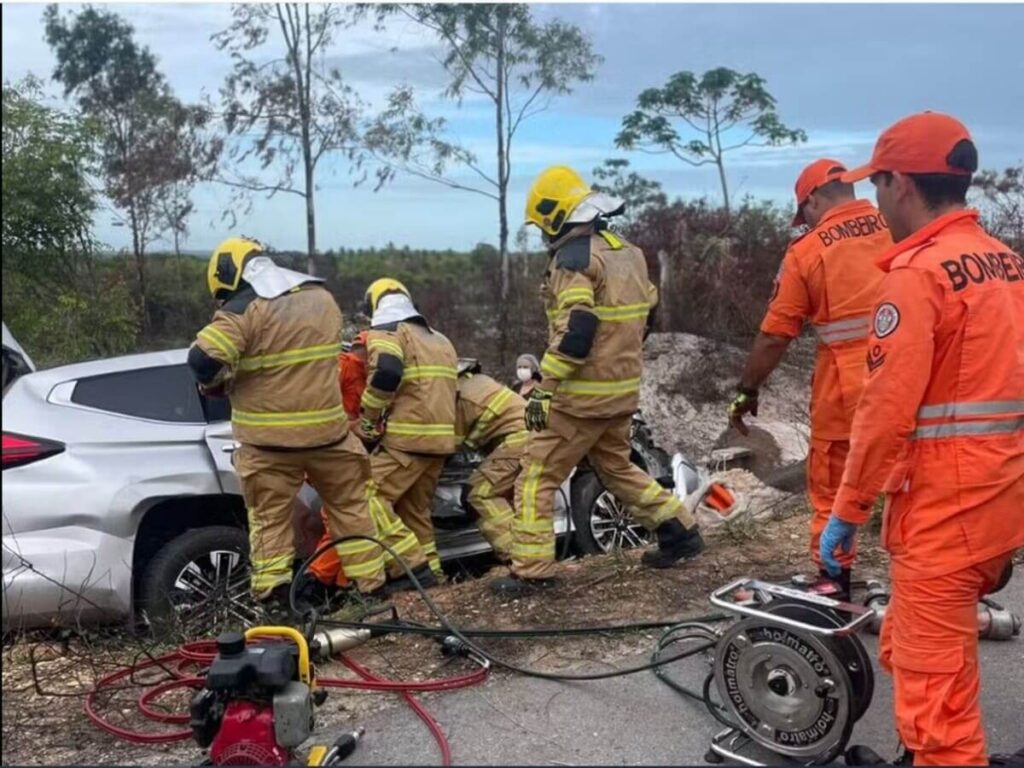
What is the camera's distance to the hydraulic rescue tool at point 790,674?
299 centimetres

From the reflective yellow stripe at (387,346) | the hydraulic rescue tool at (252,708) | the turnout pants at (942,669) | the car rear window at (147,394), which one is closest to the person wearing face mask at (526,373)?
the reflective yellow stripe at (387,346)

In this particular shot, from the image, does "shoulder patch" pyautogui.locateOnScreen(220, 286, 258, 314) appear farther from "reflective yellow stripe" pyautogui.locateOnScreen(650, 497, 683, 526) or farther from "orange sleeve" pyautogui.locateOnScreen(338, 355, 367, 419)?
"reflective yellow stripe" pyautogui.locateOnScreen(650, 497, 683, 526)

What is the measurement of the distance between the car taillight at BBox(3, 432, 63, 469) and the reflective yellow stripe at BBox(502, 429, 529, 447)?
2.45 m

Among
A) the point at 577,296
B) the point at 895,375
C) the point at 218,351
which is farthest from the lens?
the point at 577,296

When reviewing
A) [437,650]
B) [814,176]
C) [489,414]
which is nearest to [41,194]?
[489,414]

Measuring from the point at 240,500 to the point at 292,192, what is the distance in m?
8.97

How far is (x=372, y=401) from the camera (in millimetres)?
5395

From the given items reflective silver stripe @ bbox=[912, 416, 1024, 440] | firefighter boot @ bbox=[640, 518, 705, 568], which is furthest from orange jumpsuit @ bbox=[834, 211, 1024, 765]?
firefighter boot @ bbox=[640, 518, 705, 568]

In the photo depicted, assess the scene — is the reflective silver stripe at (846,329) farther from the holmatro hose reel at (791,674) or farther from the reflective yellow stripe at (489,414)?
the reflective yellow stripe at (489,414)

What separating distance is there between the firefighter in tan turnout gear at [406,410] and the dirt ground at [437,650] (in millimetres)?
588

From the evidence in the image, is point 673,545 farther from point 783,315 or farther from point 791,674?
point 791,674

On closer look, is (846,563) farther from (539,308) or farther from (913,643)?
(539,308)

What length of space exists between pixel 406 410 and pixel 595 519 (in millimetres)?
1558

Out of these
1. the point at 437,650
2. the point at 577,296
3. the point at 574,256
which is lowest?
the point at 437,650
